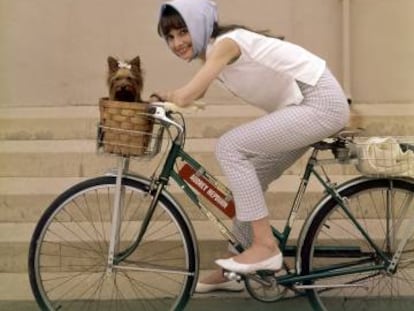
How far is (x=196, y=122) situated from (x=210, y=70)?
2.92 metres

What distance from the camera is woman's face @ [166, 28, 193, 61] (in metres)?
3.31

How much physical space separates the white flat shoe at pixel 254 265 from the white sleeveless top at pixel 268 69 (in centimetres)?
80

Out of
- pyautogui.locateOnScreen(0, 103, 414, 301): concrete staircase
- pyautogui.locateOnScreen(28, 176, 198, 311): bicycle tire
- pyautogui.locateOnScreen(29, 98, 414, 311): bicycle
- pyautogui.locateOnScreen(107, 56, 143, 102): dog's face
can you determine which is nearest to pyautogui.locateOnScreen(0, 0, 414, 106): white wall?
pyautogui.locateOnScreen(0, 103, 414, 301): concrete staircase

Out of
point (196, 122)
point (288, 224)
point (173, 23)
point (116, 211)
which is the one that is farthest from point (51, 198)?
point (173, 23)

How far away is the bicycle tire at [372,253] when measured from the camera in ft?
11.6

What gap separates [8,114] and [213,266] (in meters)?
2.84

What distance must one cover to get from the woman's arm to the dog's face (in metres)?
0.34

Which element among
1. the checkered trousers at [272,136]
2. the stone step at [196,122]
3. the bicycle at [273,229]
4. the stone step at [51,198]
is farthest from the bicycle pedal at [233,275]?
the stone step at [196,122]

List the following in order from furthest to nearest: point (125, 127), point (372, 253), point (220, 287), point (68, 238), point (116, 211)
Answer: point (68, 238) < point (220, 287) < point (372, 253) < point (116, 211) < point (125, 127)

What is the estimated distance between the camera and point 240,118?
6.14 metres

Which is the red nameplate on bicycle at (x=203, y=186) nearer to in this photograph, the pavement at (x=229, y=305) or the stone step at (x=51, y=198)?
the pavement at (x=229, y=305)

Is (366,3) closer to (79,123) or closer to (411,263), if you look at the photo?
(79,123)

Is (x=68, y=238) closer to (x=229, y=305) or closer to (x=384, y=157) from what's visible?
(x=229, y=305)

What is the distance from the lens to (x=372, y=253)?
3602 millimetres
